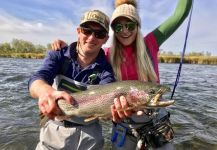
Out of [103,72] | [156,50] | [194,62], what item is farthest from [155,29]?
[194,62]

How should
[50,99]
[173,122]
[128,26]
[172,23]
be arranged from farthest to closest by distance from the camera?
[173,122] → [172,23] → [128,26] → [50,99]

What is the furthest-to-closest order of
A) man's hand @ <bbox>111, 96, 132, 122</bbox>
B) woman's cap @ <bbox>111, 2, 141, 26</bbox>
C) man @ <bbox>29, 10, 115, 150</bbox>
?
woman's cap @ <bbox>111, 2, 141, 26</bbox> → man @ <bbox>29, 10, 115, 150</bbox> → man's hand @ <bbox>111, 96, 132, 122</bbox>

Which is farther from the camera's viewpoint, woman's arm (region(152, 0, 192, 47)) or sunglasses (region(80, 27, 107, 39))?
woman's arm (region(152, 0, 192, 47))

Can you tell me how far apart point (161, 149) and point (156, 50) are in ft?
5.14

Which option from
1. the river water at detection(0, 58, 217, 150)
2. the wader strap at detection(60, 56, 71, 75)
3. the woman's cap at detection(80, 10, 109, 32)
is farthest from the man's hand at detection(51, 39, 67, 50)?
the river water at detection(0, 58, 217, 150)

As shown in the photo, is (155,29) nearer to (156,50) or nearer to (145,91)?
(156,50)

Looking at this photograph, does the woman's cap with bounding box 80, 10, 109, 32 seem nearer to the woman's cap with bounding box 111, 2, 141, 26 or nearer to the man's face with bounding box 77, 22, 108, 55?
the man's face with bounding box 77, 22, 108, 55

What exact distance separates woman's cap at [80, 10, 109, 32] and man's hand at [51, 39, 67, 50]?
1.58ft

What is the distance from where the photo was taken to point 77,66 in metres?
4.21

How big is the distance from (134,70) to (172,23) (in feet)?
3.41

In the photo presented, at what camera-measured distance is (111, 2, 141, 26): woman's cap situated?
453 centimetres

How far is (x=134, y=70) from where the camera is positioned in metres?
4.70

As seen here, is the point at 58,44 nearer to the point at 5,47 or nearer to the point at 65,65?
the point at 65,65

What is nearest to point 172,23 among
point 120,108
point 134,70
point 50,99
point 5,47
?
point 134,70
